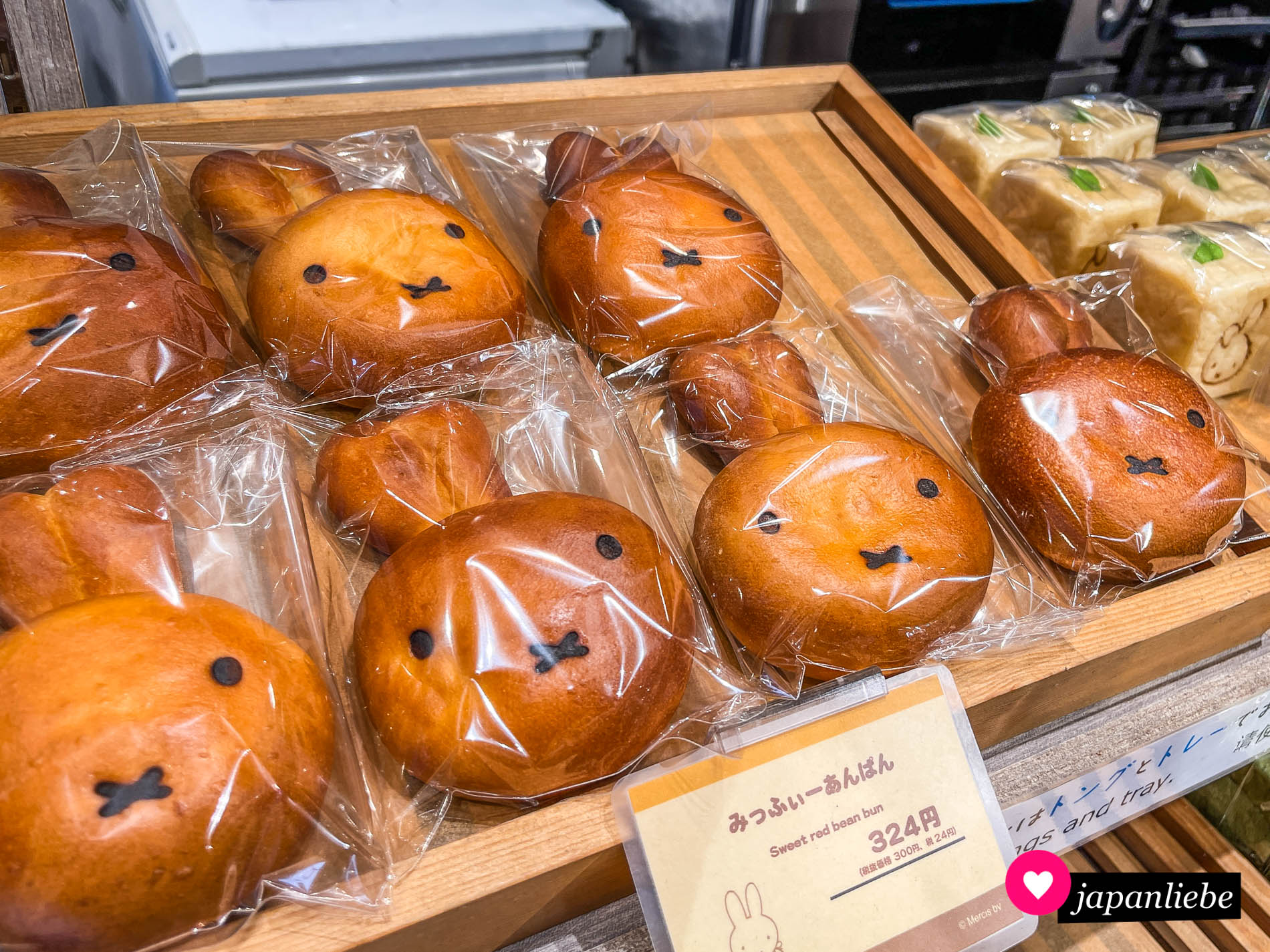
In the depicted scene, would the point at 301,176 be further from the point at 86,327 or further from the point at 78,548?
the point at 78,548

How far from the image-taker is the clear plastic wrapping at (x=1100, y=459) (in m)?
0.96

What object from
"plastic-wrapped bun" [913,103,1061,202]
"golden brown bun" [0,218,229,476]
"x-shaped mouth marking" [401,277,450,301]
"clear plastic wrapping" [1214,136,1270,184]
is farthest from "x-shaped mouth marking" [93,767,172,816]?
"clear plastic wrapping" [1214,136,1270,184]

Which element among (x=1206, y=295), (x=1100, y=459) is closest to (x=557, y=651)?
(x=1100, y=459)

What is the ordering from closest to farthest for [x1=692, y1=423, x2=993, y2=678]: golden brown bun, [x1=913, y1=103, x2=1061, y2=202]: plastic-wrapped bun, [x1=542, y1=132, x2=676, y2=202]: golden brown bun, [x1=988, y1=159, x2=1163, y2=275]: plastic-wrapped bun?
[x1=692, y1=423, x2=993, y2=678]: golden brown bun → [x1=542, y1=132, x2=676, y2=202]: golden brown bun → [x1=988, y1=159, x2=1163, y2=275]: plastic-wrapped bun → [x1=913, y1=103, x2=1061, y2=202]: plastic-wrapped bun

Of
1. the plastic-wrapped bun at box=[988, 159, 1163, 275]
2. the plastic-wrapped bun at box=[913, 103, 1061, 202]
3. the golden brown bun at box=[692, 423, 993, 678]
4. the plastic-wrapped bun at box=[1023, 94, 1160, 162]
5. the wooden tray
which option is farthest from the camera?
the plastic-wrapped bun at box=[1023, 94, 1160, 162]

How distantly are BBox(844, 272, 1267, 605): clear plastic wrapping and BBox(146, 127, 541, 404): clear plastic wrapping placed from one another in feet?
1.76

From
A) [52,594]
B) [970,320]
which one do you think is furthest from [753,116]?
[52,594]

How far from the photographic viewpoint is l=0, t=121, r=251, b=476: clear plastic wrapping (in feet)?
2.74

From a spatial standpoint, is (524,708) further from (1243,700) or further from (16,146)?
(16,146)

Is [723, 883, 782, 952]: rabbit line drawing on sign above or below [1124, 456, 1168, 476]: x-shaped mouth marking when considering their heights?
below

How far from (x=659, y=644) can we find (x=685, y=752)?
0.35 feet

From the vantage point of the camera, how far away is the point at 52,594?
0.71 meters

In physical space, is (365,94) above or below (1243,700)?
above

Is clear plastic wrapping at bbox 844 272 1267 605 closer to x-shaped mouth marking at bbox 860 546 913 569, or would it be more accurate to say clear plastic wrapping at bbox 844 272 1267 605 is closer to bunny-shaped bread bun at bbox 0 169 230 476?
x-shaped mouth marking at bbox 860 546 913 569
